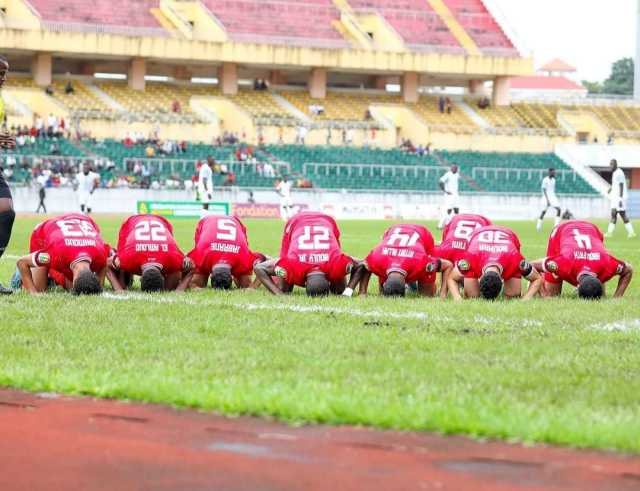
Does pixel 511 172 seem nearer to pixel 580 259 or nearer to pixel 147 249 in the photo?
pixel 580 259

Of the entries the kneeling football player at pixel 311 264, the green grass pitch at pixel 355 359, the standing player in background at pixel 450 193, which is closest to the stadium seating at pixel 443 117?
the standing player in background at pixel 450 193

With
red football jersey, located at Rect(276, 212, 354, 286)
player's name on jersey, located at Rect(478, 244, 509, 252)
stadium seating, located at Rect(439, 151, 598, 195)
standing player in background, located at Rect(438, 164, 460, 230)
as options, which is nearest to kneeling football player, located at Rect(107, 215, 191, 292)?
red football jersey, located at Rect(276, 212, 354, 286)

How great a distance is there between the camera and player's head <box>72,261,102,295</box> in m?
13.1

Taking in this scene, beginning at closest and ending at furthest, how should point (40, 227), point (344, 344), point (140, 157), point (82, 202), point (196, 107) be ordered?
1. point (344, 344)
2. point (40, 227)
3. point (82, 202)
4. point (140, 157)
5. point (196, 107)

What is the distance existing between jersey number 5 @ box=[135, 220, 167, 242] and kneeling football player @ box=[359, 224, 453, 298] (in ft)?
6.60

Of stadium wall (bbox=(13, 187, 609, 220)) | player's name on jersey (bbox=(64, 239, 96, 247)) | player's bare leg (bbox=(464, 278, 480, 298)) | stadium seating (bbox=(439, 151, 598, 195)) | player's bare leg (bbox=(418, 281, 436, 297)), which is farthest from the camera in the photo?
stadium seating (bbox=(439, 151, 598, 195))

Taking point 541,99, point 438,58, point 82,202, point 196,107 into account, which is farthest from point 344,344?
point 541,99

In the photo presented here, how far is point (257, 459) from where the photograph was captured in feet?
20.0

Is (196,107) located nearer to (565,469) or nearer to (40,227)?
(40,227)

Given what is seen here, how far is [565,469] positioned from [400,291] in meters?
8.06

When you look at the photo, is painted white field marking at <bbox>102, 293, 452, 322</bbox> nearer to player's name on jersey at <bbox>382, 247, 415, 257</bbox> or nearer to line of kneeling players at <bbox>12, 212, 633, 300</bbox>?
line of kneeling players at <bbox>12, 212, 633, 300</bbox>

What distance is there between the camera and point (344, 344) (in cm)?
988

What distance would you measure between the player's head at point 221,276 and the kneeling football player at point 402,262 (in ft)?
4.50

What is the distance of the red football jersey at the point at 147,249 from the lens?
45.4 feet
